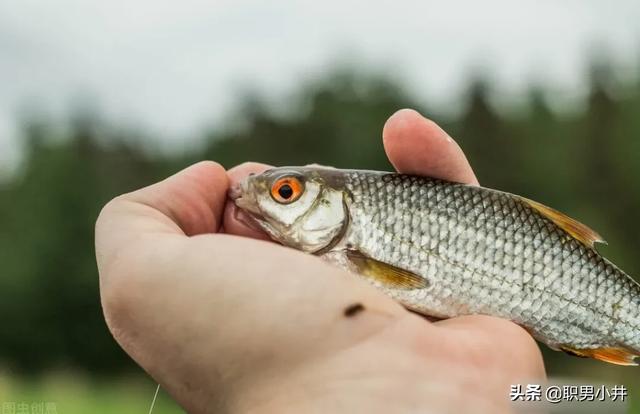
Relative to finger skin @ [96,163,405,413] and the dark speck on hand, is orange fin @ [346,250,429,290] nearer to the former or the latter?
finger skin @ [96,163,405,413]

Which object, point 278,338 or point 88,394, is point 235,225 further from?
point 88,394

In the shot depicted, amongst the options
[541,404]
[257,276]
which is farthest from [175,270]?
[541,404]

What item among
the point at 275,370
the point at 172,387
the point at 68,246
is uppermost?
the point at 275,370

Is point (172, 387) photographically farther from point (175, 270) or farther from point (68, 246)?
point (68, 246)

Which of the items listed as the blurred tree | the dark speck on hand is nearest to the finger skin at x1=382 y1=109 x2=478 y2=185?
the dark speck on hand

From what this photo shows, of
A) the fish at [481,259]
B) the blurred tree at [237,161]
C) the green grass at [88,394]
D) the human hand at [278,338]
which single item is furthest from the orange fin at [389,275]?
the blurred tree at [237,161]

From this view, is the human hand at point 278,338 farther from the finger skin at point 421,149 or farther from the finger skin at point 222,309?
the finger skin at point 421,149

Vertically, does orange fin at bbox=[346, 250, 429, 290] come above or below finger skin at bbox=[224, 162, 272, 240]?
below
